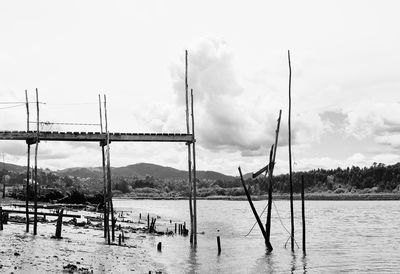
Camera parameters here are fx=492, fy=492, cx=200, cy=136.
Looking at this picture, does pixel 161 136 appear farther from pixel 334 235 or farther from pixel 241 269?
pixel 334 235

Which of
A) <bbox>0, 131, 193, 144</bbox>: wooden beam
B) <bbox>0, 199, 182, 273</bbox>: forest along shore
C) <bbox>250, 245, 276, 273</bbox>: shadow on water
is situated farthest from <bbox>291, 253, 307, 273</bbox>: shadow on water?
<bbox>0, 131, 193, 144</bbox>: wooden beam

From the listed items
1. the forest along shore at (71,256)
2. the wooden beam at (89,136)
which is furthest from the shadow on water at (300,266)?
the wooden beam at (89,136)

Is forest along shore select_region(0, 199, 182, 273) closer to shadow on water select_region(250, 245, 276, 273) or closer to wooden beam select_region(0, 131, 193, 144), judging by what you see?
shadow on water select_region(250, 245, 276, 273)

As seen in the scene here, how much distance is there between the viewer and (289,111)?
112ft

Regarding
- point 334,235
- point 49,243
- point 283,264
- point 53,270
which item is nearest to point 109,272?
point 53,270

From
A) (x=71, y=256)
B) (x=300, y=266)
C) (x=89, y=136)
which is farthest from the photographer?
(x=89, y=136)

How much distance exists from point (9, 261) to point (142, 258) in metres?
11.2

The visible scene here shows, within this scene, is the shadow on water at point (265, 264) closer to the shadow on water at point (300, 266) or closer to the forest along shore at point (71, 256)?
the shadow on water at point (300, 266)

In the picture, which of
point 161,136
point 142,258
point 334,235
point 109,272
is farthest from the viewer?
point 334,235

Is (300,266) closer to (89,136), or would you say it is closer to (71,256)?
(71,256)

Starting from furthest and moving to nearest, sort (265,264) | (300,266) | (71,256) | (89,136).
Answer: (89,136) → (265,264) → (300,266) → (71,256)

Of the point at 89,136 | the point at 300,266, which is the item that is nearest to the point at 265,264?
the point at 300,266

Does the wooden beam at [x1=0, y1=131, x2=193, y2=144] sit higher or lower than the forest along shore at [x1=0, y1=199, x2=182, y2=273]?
higher

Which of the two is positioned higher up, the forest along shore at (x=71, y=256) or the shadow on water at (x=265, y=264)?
the forest along shore at (x=71, y=256)
